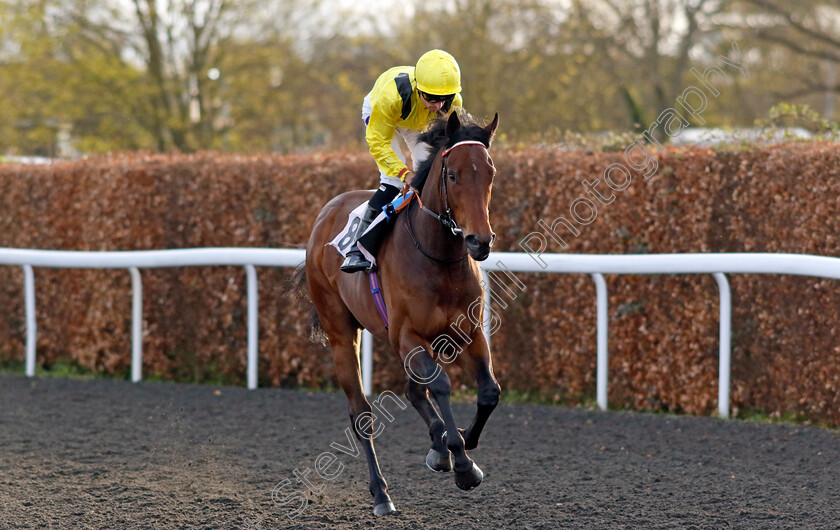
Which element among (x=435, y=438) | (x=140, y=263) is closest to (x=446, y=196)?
(x=435, y=438)

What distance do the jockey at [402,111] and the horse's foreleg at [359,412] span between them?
2.19ft

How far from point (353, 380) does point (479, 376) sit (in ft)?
3.29

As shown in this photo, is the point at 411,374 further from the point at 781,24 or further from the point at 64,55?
the point at 64,55

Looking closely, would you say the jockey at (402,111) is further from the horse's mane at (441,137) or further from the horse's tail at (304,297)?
the horse's tail at (304,297)

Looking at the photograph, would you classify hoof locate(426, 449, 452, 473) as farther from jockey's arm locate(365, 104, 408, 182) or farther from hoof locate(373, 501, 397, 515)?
jockey's arm locate(365, 104, 408, 182)

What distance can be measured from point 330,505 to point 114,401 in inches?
124

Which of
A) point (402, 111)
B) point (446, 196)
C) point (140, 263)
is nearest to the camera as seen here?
point (446, 196)

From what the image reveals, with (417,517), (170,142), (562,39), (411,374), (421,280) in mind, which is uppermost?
(562,39)

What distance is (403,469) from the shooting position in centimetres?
459

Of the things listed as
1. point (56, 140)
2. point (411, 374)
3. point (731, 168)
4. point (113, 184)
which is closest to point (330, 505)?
point (411, 374)

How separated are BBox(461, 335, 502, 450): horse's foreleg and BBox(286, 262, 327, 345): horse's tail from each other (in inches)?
55.7

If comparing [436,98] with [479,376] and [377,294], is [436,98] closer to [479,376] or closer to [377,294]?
[377,294]

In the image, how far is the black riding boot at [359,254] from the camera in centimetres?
406

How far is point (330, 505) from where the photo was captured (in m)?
3.99
